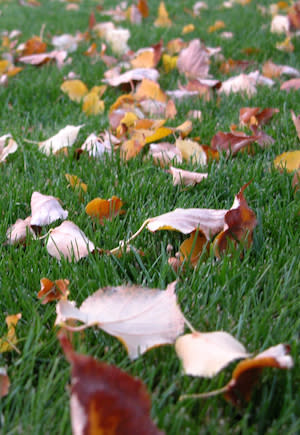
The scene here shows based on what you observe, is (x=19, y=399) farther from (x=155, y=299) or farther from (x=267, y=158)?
(x=267, y=158)

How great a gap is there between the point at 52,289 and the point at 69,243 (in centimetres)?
17

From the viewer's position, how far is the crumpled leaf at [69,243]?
3.63ft

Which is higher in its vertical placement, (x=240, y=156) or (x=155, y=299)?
(x=155, y=299)

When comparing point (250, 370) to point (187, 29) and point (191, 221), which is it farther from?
point (187, 29)

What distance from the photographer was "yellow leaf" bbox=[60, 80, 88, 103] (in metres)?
2.38

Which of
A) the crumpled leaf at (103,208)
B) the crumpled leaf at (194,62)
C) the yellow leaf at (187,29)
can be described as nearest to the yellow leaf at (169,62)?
the crumpled leaf at (194,62)

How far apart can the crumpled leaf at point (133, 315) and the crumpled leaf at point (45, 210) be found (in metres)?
0.44

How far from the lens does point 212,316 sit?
0.90 m

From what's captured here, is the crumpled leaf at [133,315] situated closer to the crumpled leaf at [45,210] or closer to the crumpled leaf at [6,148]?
the crumpled leaf at [45,210]

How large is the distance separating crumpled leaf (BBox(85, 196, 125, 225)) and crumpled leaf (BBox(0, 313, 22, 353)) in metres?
0.45

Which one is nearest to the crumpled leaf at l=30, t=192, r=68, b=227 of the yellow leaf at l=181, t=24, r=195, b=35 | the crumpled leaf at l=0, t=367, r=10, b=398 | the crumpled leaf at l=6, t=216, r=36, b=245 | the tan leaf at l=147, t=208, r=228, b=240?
the crumpled leaf at l=6, t=216, r=36, b=245

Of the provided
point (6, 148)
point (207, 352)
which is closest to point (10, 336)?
point (207, 352)

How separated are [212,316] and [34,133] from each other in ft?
4.50

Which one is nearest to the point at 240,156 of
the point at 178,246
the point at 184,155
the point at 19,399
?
the point at 184,155
